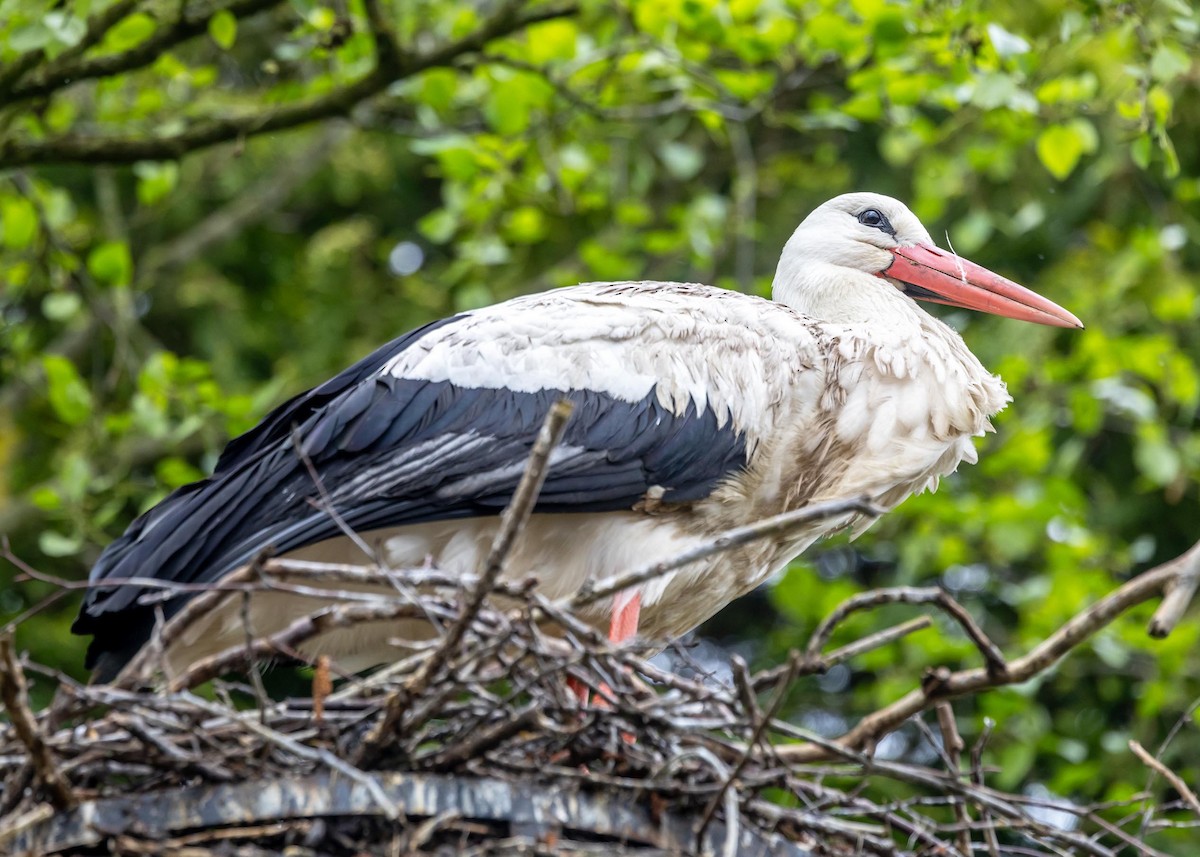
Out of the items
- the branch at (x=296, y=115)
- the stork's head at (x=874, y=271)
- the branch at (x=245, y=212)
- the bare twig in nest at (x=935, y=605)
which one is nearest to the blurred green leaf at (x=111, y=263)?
the branch at (x=296, y=115)

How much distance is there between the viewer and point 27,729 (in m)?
3.35

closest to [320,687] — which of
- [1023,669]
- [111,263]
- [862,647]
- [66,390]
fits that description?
[862,647]

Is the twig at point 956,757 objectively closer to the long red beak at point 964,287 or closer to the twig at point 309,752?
the twig at point 309,752

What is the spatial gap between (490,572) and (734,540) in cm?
47

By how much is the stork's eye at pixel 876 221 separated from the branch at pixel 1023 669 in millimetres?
2541

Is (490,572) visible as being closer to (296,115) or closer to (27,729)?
(27,729)

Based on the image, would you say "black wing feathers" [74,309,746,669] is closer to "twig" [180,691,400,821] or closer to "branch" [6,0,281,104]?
"twig" [180,691,400,821]

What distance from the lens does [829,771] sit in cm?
370

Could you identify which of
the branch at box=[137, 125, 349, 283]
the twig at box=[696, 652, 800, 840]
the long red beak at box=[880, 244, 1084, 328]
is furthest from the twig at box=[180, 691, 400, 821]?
the branch at box=[137, 125, 349, 283]

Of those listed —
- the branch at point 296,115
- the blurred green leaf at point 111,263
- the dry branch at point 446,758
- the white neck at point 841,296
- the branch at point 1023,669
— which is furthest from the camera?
the blurred green leaf at point 111,263

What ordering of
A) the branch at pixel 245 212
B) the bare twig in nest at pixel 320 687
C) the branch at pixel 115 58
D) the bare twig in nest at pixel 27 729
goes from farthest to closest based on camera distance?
the branch at pixel 245 212 → the branch at pixel 115 58 → the bare twig in nest at pixel 320 687 → the bare twig in nest at pixel 27 729

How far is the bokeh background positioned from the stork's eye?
22.7 inches

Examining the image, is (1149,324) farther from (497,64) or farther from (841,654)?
(841,654)

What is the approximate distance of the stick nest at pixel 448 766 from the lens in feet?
11.7
